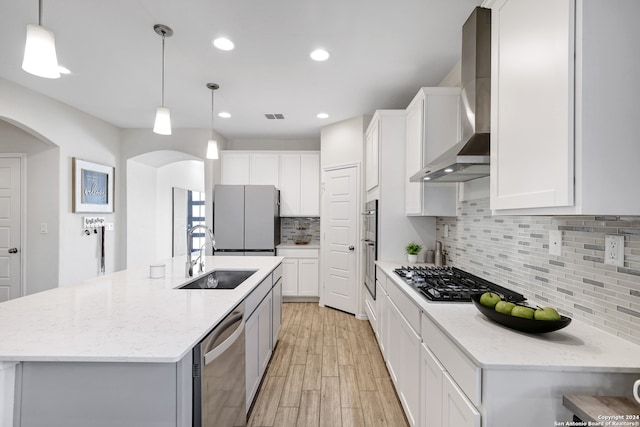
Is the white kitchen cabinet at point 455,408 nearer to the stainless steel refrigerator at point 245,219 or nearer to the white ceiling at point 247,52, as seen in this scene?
the white ceiling at point 247,52

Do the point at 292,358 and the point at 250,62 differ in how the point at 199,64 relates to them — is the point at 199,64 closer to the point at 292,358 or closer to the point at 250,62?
the point at 250,62

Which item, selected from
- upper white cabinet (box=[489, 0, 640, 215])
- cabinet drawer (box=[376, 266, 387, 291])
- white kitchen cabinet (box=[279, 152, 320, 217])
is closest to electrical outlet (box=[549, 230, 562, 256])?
upper white cabinet (box=[489, 0, 640, 215])

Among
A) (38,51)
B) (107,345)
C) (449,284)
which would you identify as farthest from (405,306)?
(38,51)

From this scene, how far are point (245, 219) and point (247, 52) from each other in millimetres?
2551

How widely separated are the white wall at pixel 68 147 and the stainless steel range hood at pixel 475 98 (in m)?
4.30

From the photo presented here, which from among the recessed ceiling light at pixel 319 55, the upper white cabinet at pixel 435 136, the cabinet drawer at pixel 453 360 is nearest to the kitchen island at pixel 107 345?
the cabinet drawer at pixel 453 360

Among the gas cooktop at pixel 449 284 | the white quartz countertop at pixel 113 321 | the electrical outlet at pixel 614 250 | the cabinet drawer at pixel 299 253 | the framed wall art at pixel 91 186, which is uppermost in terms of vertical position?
the framed wall art at pixel 91 186

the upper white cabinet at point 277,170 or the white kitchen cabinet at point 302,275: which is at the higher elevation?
the upper white cabinet at point 277,170

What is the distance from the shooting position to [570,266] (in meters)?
1.42

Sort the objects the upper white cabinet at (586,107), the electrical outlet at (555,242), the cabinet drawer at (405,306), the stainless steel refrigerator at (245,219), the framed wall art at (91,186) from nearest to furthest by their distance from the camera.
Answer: the upper white cabinet at (586,107)
the electrical outlet at (555,242)
the cabinet drawer at (405,306)
the framed wall art at (91,186)
the stainless steel refrigerator at (245,219)

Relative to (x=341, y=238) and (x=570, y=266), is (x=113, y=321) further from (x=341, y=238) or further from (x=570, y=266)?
(x=341, y=238)

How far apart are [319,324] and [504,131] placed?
314 cm

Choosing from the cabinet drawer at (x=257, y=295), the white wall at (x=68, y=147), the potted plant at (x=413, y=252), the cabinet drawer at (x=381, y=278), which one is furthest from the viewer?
the white wall at (x=68, y=147)

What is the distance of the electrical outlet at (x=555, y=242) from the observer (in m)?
1.48
